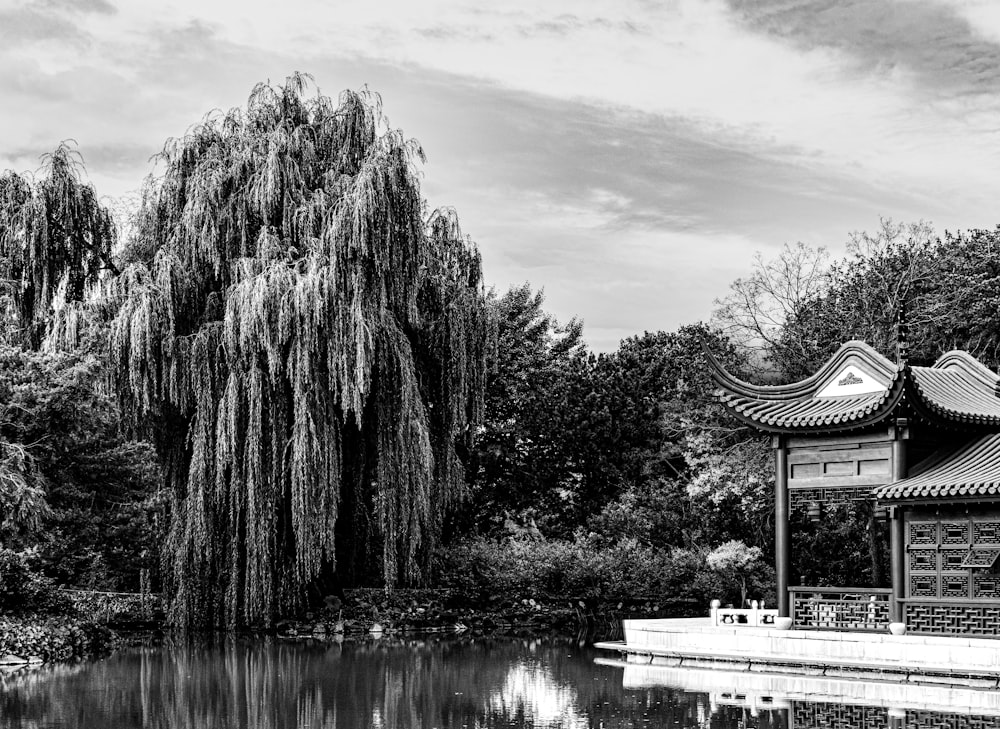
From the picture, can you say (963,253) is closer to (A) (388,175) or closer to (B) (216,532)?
(A) (388,175)

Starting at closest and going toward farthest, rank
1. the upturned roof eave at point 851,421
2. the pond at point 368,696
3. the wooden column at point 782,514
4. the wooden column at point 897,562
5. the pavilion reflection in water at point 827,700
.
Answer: the pavilion reflection in water at point 827,700 → the pond at point 368,696 → the upturned roof eave at point 851,421 → the wooden column at point 897,562 → the wooden column at point 782,514

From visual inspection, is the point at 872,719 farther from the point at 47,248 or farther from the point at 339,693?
the point at 47,248

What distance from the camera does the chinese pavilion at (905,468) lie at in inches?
683

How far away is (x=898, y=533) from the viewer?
18125mm

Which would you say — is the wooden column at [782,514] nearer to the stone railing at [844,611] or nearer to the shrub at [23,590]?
the stone railing at [844,611]

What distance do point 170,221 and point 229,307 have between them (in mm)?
2778

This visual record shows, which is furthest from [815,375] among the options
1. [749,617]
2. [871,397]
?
[749,617]

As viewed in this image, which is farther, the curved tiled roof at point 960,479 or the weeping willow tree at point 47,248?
the weeping willow tree at point 47,248

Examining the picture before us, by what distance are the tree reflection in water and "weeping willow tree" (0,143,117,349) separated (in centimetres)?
684

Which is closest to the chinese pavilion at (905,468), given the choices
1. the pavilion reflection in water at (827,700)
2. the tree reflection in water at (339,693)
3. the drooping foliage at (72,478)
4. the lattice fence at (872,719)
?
the pavilion reflection in water at (827,700)

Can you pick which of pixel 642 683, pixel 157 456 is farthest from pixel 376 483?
pixel 642 683

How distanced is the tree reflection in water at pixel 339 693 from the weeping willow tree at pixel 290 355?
2.10 metres

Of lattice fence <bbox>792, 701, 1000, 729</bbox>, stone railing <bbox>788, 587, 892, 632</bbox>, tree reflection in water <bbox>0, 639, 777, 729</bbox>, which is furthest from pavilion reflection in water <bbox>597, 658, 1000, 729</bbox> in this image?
stone railing <bbox>788, 587, 892, 632</bbox>

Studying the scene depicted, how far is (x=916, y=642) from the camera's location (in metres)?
16.5
